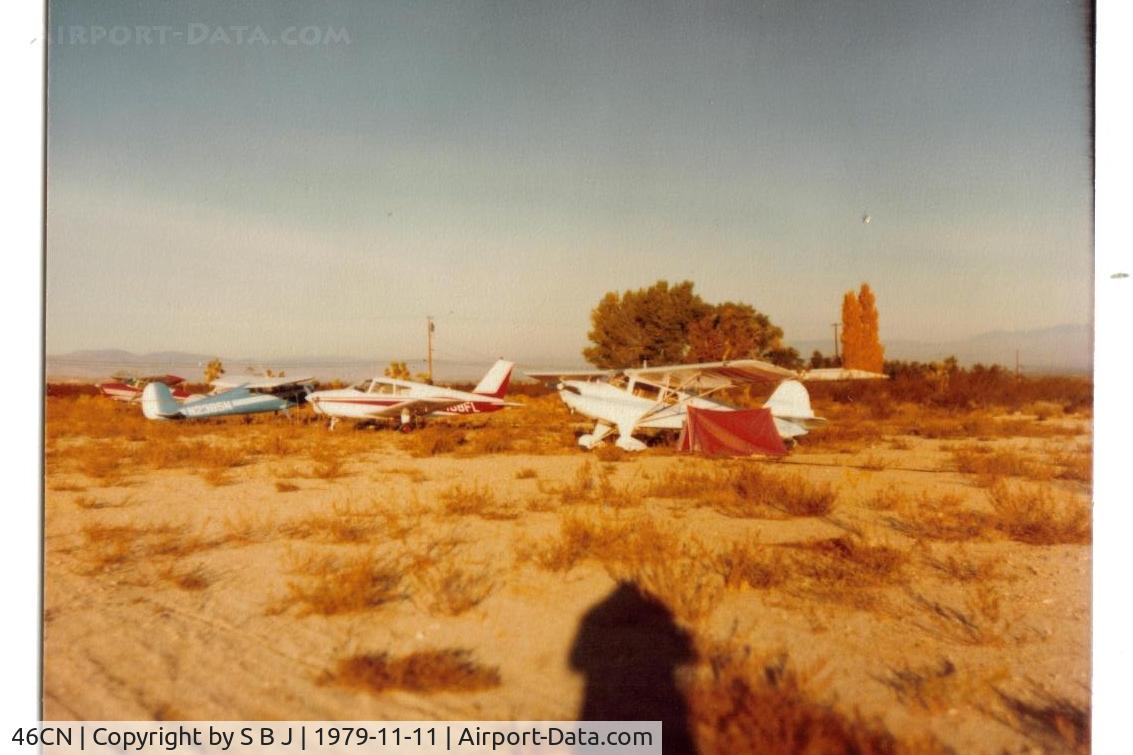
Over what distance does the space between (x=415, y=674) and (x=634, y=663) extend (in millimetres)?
1240

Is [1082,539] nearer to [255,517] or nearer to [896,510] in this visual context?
[896,510]

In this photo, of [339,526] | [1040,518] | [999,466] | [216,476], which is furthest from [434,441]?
[1040,518]

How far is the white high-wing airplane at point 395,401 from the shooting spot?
13.8 meters

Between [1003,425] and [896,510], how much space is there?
9.89m

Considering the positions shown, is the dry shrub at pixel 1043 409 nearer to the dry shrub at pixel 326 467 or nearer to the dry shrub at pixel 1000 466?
the dry shrub at pixel 1000 466

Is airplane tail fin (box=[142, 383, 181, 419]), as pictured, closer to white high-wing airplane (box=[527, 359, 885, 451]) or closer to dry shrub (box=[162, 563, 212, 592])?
white high-wing airplane (box=[527, 359, 885, 451])

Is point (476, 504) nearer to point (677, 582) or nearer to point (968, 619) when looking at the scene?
point (677, 582)

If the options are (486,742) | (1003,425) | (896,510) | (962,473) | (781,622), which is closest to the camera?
(486,742)

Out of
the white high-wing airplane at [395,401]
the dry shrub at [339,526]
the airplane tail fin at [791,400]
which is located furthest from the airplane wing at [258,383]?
the airplane tail fin at [791,400]

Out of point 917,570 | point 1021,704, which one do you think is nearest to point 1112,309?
point 917,570

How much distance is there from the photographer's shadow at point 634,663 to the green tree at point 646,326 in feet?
66.3

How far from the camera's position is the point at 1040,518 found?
18.4 ft

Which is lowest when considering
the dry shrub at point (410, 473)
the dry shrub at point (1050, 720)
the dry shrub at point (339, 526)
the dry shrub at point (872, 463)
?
the dry shrub at point (1050, 720)

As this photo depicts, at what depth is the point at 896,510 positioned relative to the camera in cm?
636
